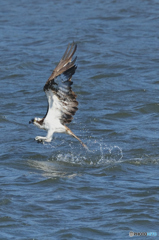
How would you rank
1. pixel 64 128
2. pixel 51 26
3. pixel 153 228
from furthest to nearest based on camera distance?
pixel 51 26, pixel 64 128, pixel 153 228

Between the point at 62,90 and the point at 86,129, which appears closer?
the point at 62,90

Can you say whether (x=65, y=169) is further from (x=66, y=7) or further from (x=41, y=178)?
(x=66, y=7)

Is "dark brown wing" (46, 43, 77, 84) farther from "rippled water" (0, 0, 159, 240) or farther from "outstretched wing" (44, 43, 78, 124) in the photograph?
"rippled water" (0, 0, 159, 240)

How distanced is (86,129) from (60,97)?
2.50 meters

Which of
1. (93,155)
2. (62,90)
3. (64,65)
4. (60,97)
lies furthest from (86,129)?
(64,65)

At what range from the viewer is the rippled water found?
7.62 metres

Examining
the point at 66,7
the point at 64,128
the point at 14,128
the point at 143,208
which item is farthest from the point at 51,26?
the point at 143,208

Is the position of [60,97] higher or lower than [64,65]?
lower

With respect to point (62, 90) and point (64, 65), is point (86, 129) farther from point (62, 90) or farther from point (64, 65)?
point (64, 65)

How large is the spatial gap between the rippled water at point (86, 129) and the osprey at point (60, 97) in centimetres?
72

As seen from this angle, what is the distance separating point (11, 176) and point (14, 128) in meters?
2.57

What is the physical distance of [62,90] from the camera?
8.96 m

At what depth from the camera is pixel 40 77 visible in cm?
1484

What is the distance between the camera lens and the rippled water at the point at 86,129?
762 cm
